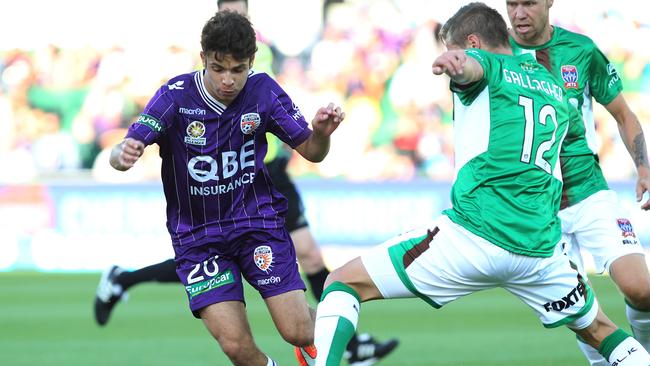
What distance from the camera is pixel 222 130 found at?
535cm

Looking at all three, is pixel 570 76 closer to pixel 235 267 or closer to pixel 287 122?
pixel 287 122

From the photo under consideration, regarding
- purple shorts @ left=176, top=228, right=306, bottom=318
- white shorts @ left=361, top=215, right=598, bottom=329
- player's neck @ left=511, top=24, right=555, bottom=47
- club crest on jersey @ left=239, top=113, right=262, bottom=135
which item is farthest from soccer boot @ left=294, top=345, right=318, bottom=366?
player's neck @ left=511, top=24, right=555, bottom=47

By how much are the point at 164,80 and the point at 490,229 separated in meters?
12.2

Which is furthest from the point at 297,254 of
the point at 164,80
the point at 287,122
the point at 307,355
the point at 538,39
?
the point at 164,80

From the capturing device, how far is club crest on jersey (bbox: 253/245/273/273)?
551cm

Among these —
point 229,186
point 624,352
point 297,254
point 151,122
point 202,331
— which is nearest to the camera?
point 624,352

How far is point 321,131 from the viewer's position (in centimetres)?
514

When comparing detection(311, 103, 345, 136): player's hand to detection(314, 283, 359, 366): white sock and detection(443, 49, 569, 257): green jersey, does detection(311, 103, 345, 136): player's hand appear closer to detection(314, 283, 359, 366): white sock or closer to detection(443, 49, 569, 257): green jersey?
detection(443, 49, 569, 257): green jersey

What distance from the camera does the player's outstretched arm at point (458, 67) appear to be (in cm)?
434

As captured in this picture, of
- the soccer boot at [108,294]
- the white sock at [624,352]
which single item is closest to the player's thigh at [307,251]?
the soccer boot at [108,294]

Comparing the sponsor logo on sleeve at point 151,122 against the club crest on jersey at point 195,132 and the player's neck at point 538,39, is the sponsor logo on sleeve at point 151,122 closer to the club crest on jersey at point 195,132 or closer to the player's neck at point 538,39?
the club crest on jersey at point 195,132

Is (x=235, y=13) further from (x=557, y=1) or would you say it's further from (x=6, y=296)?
(x=557, y=1)

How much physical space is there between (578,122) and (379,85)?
33.8 ft

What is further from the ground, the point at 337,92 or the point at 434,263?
the point at 434,263
